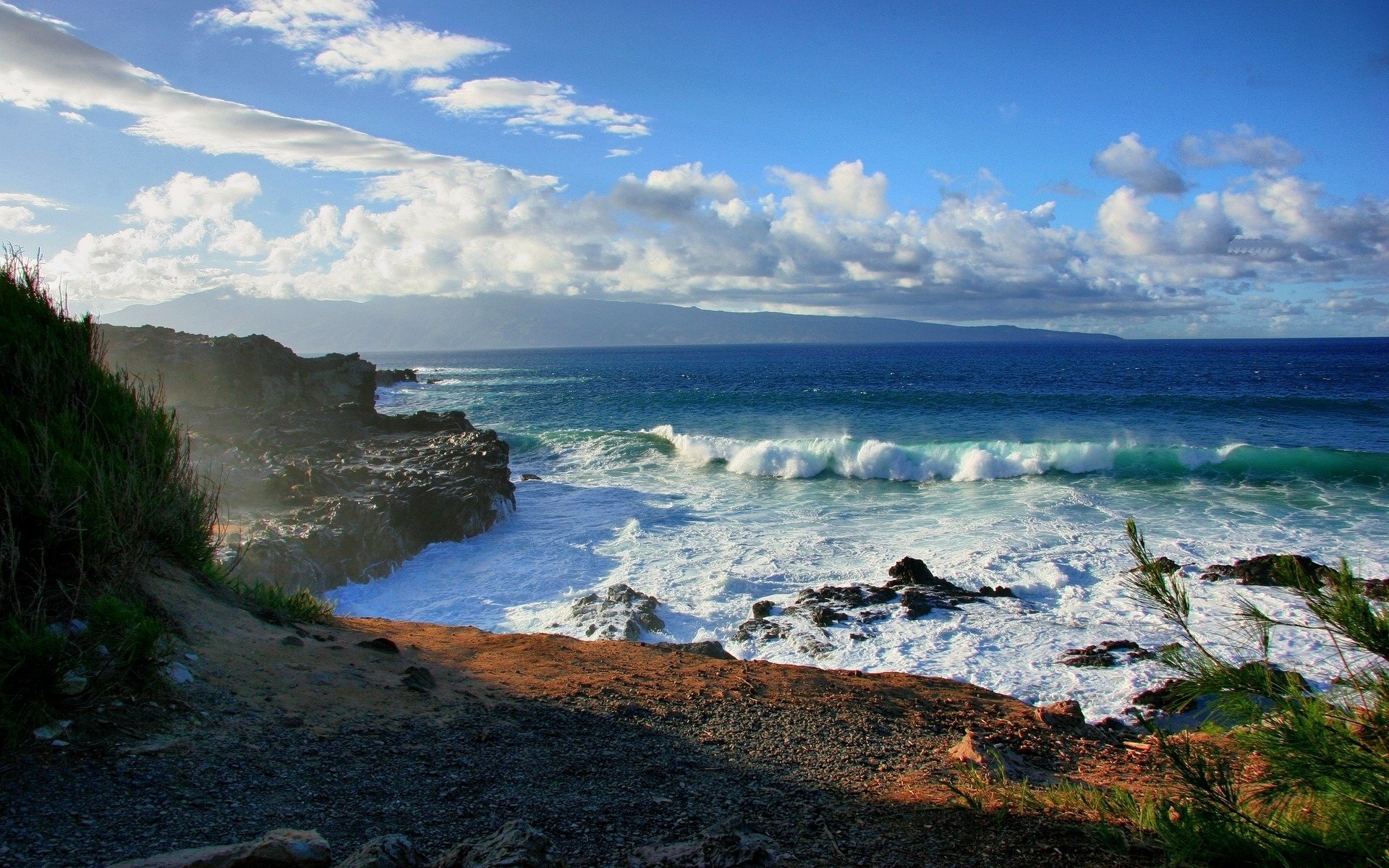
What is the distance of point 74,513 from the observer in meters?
5.39

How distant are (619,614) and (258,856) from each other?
9.20 metres

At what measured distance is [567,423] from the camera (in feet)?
139

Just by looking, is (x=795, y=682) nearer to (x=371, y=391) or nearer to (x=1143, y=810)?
(x=1143, y=810)

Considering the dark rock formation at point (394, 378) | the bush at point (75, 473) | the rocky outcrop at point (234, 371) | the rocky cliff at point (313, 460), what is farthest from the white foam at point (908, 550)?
the dark rock formation at point (394, 378)

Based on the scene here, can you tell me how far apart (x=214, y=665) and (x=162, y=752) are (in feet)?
4.75

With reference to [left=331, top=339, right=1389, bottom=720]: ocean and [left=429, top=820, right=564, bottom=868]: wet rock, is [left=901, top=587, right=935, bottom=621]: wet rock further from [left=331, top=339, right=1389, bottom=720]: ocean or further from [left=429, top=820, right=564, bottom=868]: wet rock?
[left=429, top=820, right=564, bottom=868]: wet rock

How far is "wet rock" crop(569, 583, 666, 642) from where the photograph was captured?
38.9ft

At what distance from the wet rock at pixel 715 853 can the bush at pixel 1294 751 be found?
5.84 ft

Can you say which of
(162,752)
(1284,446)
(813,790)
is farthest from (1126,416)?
(162,752)

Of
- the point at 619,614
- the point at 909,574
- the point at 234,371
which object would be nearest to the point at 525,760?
the point at 619,614

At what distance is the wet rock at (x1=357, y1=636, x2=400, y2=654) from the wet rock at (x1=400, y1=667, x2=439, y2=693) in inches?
26.5

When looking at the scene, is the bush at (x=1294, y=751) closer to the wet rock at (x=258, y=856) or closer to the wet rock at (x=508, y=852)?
the wet rock at (x=508, y=852)

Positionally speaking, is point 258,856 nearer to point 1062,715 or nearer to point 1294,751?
point 1294,751

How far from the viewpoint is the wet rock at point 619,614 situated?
11.8 meters
